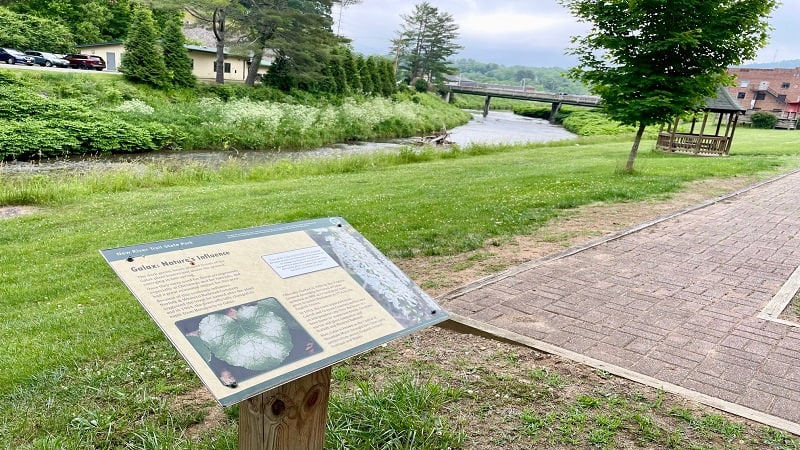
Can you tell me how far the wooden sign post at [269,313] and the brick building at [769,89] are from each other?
266 feet

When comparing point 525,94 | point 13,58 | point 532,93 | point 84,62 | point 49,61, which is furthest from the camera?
point 532,93

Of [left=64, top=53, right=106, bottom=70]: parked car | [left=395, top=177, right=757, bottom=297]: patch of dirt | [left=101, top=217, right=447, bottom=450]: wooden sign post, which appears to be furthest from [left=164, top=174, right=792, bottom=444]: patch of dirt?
[left=64, top=53, right=106, bottom=70]: parked car

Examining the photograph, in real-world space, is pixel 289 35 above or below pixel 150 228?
above

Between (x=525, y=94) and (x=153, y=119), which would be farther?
(x=525, y=94)

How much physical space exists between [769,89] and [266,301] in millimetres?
86958

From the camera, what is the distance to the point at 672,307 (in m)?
4.95

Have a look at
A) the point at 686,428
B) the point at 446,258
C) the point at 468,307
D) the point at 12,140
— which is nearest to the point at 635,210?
the point at 446,258

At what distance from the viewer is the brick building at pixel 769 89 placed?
2741 inches

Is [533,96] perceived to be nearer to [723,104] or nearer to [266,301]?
[723,104]

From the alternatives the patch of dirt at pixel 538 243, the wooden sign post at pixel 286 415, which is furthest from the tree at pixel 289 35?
the wooden sign post at pixel 286 415

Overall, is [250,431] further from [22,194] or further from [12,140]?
[12,140]

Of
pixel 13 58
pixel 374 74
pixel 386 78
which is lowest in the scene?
pixel 13 58

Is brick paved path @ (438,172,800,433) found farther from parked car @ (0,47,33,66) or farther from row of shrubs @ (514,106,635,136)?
parked car @ (0,47,33,66)

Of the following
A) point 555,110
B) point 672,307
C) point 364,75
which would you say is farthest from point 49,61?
point 555,110
